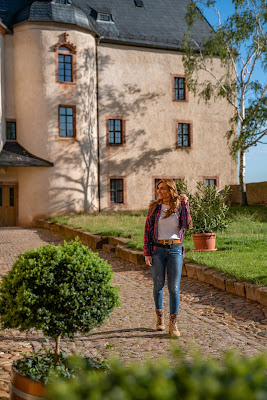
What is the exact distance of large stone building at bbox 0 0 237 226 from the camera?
86.3 feet

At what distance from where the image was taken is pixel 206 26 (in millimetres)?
32906

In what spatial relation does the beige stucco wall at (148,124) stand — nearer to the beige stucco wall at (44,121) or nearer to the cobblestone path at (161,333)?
the beige stucco wall at (44,121)

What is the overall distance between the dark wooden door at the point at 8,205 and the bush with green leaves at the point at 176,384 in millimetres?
26163

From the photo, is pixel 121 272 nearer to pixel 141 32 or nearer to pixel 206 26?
pixel 141 32

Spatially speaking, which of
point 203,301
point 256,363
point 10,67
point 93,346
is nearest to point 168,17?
point 10,67

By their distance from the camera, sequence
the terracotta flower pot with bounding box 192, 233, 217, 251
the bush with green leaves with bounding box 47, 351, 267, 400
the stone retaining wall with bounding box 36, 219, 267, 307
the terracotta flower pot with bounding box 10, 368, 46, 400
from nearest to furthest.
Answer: the bush with green leaves with bounding box 47, 351, 267, 400
the terracotta flower pot with bounding box 10, 368, 46, 400
the stone retaining wall with bounding box 36, 219, 267, 307
the terracotta flower pot with bounding box 192, 233, 217, 251

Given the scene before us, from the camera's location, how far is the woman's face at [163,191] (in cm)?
601

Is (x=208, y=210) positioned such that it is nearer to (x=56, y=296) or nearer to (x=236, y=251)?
(x=236, y=251)

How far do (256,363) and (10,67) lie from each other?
2733cm

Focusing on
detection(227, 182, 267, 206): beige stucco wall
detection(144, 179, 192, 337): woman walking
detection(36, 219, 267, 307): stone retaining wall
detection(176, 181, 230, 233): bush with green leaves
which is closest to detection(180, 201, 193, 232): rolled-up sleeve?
detection(144, 179, 192, 337): woman walking

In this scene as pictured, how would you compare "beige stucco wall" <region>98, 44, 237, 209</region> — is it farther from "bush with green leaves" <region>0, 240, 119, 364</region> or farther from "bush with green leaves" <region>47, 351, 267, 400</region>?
"bush with green leaves" <region>47, 351, 267, 400</region>

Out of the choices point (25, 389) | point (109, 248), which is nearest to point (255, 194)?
point (109, 248)

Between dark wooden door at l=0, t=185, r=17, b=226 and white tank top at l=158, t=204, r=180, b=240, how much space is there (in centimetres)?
2198

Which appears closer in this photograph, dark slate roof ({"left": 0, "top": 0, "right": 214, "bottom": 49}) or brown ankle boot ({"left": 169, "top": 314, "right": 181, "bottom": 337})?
brown ankle boot ({"left": 169, "top": 314, "right": 181, "bottom": 337})
